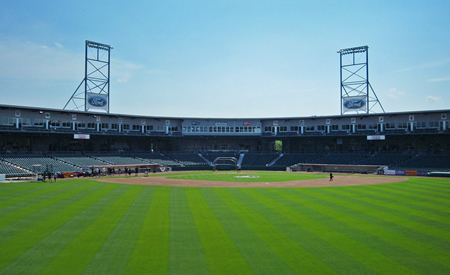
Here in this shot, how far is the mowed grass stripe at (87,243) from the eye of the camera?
12.2 m

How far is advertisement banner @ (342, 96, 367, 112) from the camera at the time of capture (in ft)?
244

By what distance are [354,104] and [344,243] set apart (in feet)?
218

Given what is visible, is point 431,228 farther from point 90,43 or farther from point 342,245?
point 90,43

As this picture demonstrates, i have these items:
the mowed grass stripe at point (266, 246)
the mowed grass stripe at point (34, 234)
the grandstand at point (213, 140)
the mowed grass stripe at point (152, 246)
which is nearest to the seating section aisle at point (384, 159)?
the grandstand at point (213, 140)

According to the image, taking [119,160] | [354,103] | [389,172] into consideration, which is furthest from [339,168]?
[119,160]

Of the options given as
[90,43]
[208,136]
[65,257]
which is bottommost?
[65,257]

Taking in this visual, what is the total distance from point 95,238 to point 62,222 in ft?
14.7

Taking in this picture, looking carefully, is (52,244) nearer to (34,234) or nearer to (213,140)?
(34,234)

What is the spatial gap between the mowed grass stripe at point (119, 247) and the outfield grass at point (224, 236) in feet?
0.14

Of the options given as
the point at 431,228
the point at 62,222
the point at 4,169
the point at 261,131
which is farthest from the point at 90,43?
the point at 431,228

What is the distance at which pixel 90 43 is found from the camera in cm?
7094

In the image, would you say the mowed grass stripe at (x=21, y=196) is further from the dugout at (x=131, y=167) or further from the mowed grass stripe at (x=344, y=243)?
the dugout at (x=131, y=167)

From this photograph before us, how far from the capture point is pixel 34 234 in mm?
16516

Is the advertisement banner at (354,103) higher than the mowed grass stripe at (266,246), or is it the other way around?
the advertisement banner at (354,103)
